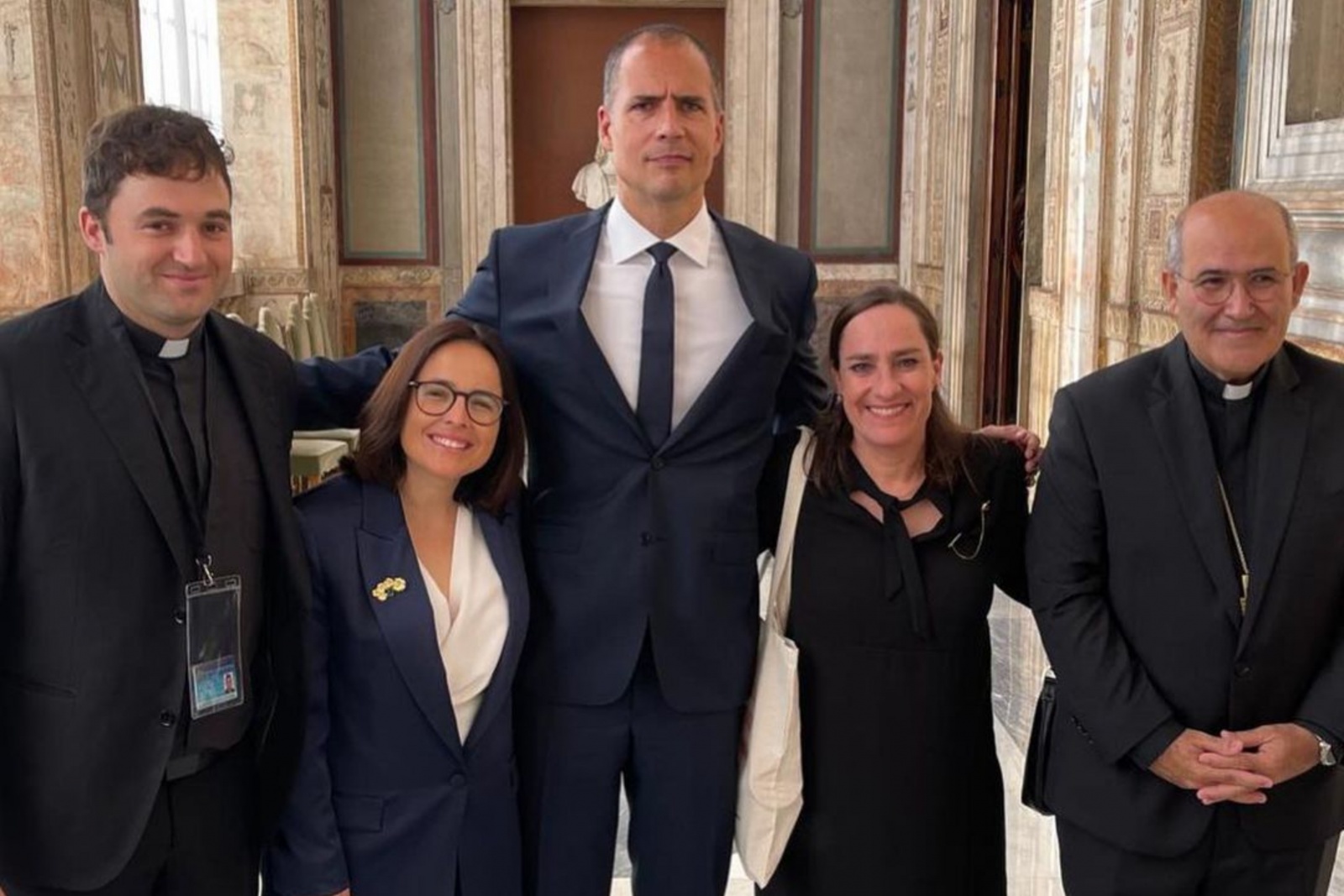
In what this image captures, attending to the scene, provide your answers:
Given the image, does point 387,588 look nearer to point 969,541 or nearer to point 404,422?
point 404,422

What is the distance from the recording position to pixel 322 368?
2461mm

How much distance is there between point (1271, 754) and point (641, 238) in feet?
4.64

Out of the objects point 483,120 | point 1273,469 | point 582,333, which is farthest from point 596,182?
point 1273,469

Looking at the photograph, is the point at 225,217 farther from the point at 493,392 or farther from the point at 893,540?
the point at 893,540

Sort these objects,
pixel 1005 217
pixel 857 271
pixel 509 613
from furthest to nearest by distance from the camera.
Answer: pixel 857 271 < pixel 1005 217 < pixel 509 613

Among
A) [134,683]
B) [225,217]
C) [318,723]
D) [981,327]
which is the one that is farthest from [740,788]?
[981,327]

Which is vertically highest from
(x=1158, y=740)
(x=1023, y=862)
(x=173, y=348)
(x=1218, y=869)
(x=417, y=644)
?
(x=173, y=348)

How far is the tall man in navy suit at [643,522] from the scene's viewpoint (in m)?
2.42

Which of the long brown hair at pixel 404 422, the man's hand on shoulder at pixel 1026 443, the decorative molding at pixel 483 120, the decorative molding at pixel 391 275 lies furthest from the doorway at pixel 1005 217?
the long brown hair at pixel 404 422

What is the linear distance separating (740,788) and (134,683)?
1100 millimetres

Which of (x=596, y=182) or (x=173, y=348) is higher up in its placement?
(x=596, y=182)

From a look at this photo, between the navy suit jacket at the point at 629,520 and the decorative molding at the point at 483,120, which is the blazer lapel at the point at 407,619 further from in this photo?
the decorative molding at the point at 483,120

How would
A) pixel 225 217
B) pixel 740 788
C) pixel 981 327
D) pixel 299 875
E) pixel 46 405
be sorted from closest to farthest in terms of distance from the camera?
pixel 46 405, pixel 225 217, pixel 299 875, pixel 740 788, pixel 981 327

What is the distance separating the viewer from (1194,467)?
→ 2.12m
